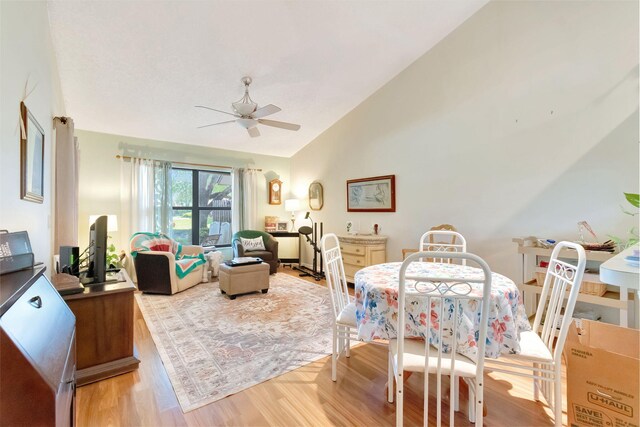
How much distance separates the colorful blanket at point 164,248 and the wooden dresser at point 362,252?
234cm

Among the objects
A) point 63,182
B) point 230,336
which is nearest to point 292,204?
point 230,336

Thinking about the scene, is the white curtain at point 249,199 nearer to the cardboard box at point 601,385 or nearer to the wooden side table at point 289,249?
the wooden side table at point 289,249

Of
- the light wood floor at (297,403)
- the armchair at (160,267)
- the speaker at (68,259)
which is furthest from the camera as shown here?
the armchair at (160,267)

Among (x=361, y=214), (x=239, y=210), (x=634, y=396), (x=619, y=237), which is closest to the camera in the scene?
(x=634, y=396)

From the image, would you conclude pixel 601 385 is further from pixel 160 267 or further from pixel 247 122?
pixel 160 267

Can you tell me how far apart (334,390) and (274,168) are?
511cm

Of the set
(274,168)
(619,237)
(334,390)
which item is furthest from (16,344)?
(274,168)

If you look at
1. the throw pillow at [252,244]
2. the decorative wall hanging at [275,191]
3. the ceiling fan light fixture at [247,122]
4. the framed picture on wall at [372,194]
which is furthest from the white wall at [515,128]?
the decorative wall hanging at [275,191]

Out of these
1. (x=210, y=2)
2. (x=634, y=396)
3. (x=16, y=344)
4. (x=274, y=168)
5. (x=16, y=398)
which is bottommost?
(x=634, y=396)

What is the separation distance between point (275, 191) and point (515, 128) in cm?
449

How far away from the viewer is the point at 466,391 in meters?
1.86

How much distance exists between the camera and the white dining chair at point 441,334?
1141 mm

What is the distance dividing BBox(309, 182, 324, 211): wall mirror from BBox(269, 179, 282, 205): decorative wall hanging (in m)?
0.81

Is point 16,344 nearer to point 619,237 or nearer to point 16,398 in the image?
point 16,398
